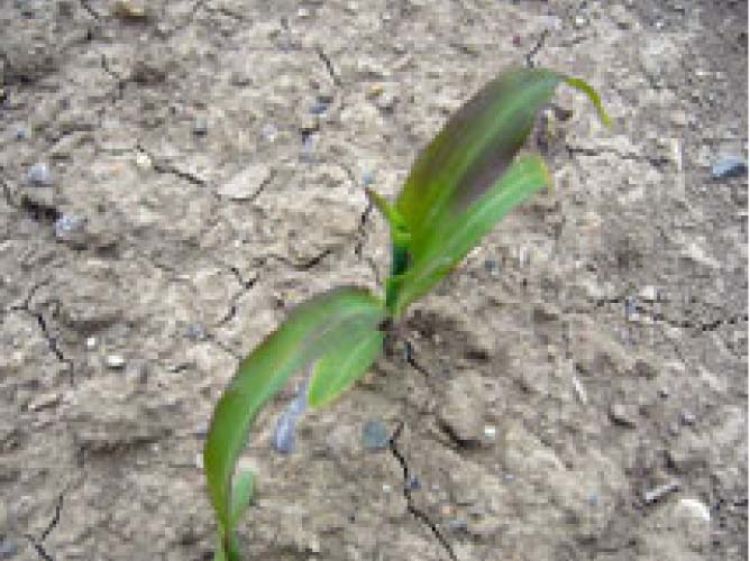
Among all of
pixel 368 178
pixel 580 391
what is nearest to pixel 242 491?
pixel 580 391

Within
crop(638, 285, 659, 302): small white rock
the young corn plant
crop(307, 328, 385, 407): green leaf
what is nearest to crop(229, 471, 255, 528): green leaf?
the young corn plant

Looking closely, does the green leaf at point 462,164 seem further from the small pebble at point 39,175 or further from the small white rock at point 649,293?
the small pebble at point 39,175

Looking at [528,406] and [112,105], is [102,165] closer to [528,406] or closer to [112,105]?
[112,105]

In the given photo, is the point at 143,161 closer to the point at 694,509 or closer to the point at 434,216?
the point at 434,216

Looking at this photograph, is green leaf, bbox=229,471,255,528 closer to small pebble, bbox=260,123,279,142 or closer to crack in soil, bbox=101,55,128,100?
small pebble, bbox=260,123,279,142

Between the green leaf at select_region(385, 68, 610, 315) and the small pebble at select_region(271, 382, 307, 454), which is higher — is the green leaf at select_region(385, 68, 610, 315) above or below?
above

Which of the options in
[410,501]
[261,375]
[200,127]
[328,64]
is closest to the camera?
[261,375]
